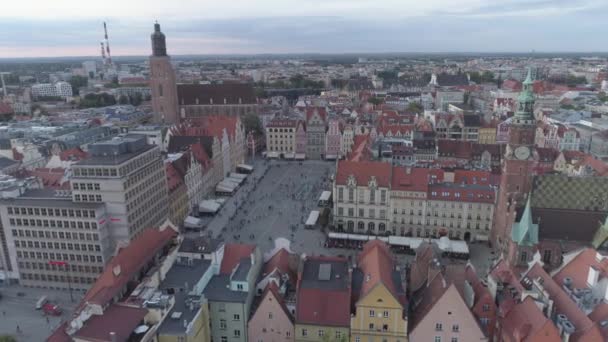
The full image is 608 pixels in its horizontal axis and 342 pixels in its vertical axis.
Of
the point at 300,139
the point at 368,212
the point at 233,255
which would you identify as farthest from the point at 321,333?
the point at 300,139

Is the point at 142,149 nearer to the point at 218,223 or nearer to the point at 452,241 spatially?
the point at 218,223

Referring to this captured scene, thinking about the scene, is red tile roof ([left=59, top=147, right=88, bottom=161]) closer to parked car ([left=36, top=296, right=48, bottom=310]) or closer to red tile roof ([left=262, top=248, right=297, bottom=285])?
parked car ([left=36, top=296, right=48, bottom=310])

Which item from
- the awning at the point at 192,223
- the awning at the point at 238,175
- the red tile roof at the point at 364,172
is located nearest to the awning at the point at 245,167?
the awning at the point at 238,175

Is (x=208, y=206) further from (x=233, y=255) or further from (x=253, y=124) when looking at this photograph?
(x=253, y=124)

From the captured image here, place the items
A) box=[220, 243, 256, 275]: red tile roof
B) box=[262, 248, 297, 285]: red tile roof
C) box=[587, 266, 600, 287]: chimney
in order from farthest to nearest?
box=[262, 248, 297, 285]: red tile roof < box=[220, 243, 256, 275]: red tile roof < box=[587, 266, 600, 287]: chimney

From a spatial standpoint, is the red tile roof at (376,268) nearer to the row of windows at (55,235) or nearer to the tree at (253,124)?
the row of windows at (55,235)

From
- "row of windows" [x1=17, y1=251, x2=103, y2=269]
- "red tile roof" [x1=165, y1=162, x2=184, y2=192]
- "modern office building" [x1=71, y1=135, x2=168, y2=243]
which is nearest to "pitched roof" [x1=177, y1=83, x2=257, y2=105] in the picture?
"red tile roof" [x1=165, y1=162, x2=184, y2=192]
